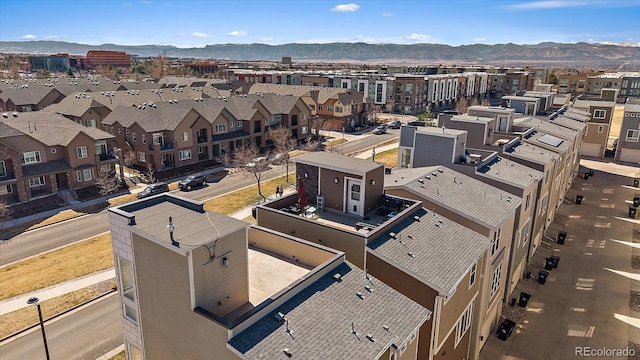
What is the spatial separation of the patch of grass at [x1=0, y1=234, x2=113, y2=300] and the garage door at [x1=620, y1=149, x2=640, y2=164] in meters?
A: 86.0

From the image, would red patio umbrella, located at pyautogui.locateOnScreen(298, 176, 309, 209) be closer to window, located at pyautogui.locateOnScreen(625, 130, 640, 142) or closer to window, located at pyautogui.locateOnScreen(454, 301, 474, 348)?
window, located at pyautogui.locateOnScreen(454, 301, 474, 348)

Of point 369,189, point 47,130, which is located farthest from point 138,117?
point 369,189

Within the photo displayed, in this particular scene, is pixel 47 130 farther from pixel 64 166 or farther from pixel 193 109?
pixel 193 109

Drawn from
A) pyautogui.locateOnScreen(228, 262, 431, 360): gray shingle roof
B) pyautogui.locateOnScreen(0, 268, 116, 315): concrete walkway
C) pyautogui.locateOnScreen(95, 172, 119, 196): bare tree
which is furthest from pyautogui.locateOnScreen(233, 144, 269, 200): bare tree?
pyautogui.locateOnScreen(228, 262, 431, 360): gray shingle roof

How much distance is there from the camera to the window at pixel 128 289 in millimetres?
17125

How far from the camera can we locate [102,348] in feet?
83.5

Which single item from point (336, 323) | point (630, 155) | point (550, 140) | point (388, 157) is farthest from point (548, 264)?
point (630, 155)

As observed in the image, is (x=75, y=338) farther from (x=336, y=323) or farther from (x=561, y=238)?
(x=561, y=238)

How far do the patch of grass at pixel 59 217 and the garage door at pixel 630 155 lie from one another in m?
89.1

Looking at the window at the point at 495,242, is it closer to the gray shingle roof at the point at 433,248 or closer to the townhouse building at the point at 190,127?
the gray shingle roof at the point at 433,248

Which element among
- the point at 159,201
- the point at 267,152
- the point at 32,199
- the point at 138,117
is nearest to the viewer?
the point at 159,201

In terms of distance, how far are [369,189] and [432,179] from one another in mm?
6722

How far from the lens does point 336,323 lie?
15812 mm

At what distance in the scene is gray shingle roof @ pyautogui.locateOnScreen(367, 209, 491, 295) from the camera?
20.8 metres
